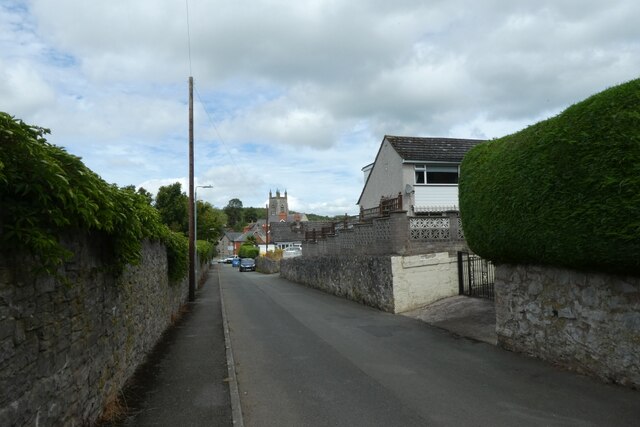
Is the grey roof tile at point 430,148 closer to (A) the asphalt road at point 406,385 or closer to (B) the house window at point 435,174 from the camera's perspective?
(B) the house window at point 435,174

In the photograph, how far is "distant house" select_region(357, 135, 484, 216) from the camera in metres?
27.6

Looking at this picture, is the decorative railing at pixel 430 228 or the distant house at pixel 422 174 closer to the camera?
the decorative railing at pixel 430 228

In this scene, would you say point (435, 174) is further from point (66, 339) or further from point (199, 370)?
point (66, 339)

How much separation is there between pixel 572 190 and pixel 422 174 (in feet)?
70.0

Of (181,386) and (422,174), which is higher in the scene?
(422,174)

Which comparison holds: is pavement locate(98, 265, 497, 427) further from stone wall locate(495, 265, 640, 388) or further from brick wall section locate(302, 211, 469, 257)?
brick wall section locate(302, 211, 469, 257)

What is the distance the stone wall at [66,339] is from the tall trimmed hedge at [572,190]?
20.7ft

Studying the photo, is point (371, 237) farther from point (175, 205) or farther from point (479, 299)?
point (175, 205)

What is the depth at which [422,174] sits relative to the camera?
2800 centimetres

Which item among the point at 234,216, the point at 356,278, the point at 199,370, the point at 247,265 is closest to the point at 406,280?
the point at 356,278

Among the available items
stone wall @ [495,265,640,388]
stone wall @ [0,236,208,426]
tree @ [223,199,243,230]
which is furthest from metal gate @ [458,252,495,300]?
tree @ [223,199,243,230]

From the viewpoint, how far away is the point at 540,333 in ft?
27.2

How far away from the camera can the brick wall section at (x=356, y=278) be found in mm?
15781

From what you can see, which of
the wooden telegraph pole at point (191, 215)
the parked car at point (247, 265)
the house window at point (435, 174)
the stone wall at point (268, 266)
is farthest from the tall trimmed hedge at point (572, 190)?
the parked car at point (247, 265)
